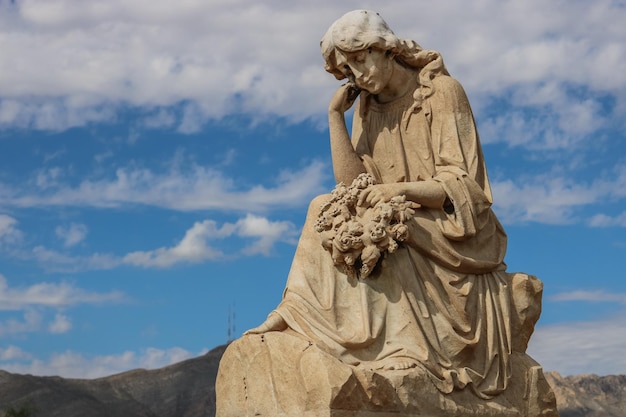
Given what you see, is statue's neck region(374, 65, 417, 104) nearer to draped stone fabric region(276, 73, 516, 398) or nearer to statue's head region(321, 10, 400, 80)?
draped stone fabric region(276, 73, 516, 398)

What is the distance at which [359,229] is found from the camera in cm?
1041

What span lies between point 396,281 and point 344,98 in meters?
2.03

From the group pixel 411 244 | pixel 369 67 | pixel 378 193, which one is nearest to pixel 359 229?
pixel 378 193

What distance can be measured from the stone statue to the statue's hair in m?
0.01

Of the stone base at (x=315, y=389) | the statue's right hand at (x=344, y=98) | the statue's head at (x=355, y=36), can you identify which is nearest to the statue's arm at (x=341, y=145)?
the statue's right hand at (x=344, y=98)

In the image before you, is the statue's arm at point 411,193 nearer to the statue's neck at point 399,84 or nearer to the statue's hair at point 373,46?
the statue's hair at point 373,46

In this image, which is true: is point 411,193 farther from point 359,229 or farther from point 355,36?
point 355,36

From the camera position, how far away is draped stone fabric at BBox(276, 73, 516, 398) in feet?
34.1

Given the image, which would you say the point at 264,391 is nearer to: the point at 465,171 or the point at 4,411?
the point at 465,171

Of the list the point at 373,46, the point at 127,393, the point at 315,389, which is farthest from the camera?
the point at 127,393

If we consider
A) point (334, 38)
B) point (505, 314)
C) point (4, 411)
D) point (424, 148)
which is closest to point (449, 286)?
point (505, 314)

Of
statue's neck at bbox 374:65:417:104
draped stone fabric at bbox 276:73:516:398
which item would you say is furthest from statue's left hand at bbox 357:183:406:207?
statue's neck at bbox 374:65:417:104

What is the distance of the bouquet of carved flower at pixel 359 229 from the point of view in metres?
10.4

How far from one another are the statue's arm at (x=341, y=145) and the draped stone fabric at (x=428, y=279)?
0.22 m
